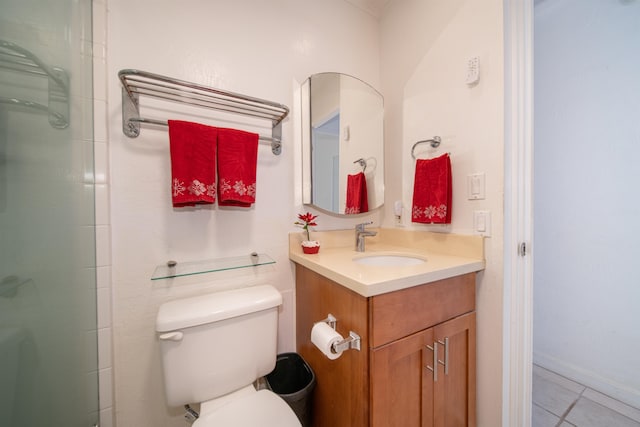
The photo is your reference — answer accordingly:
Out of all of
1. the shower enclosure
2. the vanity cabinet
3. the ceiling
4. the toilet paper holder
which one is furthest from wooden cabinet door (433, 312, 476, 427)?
the ceiling

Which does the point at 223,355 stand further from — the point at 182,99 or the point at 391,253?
the point at 182,99

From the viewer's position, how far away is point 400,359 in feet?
2.61

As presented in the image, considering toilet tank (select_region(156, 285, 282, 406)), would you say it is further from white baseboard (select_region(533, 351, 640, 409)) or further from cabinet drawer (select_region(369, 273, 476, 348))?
white baseboard (select_region(533, 351, 640, 409))

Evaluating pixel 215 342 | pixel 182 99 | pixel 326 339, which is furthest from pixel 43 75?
pixel 326 339

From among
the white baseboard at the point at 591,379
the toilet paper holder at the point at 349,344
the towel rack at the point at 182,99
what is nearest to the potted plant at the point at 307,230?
the towel rack at the point at 182,99

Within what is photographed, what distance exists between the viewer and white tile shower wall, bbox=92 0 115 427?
872 millimetres

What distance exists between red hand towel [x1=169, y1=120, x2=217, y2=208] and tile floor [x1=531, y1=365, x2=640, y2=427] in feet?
6.71

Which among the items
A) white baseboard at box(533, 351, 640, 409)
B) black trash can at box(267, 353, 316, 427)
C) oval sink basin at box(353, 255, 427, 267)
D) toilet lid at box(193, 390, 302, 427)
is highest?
oval sink basin at box(353, 255, 427, 267)

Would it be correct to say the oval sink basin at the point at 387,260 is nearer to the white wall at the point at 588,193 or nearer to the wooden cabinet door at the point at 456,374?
the wooden cabinet door at the point at 456,374

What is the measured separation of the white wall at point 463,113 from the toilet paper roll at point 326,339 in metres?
0.72

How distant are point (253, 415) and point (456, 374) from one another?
0.82 m

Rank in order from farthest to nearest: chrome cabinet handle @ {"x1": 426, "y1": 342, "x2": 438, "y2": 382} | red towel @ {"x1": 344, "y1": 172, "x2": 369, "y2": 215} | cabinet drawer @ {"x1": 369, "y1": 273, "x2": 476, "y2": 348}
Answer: red towel @ {"x1": 344, "y1": 172, "x2": 369, "y2": 215}
chrome cabinet handle @ {"x1": 426, "y1": 342, "x2": 438, "y2": 382}
cabinet drawer @ {"x1": 369, "y1": 273, "x2": 476, "y2": 348}

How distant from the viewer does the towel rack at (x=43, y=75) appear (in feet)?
1.85

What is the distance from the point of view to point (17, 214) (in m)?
0.58
